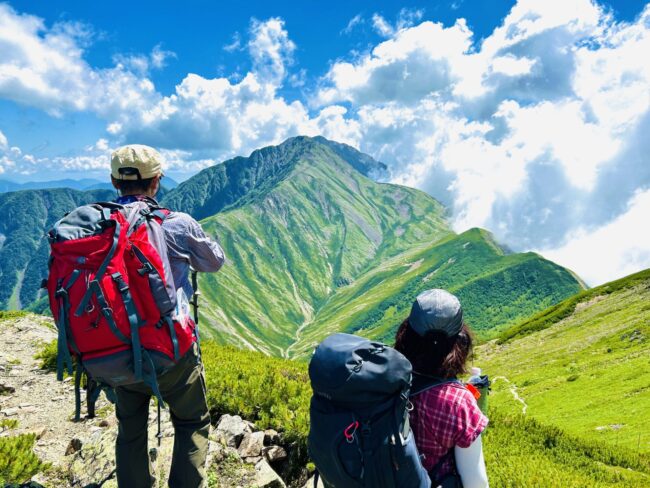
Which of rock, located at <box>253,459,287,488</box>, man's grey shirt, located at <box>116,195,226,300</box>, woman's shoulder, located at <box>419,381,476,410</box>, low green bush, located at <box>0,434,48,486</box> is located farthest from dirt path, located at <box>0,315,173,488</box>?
woman's shoulder, located at <box>419,381,476,410</box>

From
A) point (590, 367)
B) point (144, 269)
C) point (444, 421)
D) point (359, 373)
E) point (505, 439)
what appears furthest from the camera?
point (590, 367)

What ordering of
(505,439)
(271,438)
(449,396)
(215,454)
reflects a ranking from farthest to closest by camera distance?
(505,439) < (271,438) < (215,454) < (449,396)

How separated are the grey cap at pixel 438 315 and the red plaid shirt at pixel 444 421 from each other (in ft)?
1.95

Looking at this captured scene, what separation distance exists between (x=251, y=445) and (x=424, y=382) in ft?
17.5

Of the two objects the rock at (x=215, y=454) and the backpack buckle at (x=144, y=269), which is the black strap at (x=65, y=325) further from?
the rock at (x=215, y=454)

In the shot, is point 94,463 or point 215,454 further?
point 215,454

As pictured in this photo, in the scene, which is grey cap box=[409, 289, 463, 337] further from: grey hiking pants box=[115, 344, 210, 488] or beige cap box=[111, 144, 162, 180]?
beige cap box=[111, 144, 162, 180]

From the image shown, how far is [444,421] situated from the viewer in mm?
4219

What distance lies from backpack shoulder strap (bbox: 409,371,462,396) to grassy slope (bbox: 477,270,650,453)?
64.4 feet

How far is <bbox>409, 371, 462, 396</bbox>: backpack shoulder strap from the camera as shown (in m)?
4.40

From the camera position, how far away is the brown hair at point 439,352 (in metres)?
4.48

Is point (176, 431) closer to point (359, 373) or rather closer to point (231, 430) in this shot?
point (231, 430)

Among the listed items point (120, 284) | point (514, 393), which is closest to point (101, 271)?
point (120, 284)

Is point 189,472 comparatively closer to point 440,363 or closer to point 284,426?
point 284,426
